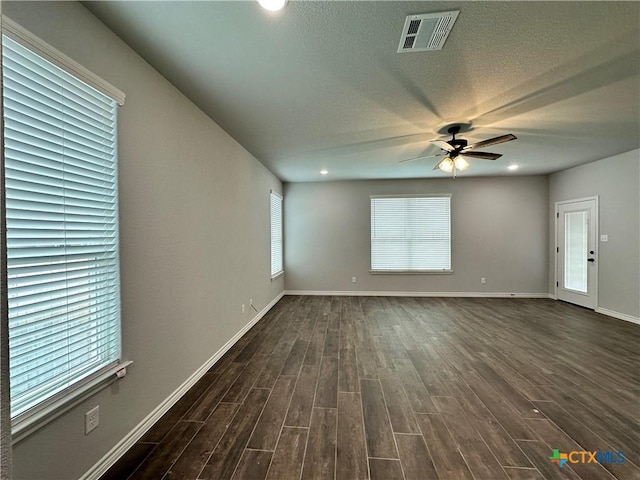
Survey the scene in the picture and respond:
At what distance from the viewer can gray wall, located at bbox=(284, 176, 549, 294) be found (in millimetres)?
6039

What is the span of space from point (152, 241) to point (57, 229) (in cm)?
66

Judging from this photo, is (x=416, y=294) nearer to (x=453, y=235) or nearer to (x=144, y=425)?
(x=453, y=235)

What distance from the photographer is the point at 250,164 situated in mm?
4191

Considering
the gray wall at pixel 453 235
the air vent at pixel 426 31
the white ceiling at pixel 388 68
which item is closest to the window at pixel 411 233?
the gray wall at pixel 453 235

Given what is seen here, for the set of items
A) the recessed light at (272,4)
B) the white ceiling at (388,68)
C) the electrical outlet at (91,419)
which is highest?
the white ceiling at (388,68)

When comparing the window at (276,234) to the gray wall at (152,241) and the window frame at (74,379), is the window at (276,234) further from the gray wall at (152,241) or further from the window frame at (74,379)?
the window frame at (74,379)

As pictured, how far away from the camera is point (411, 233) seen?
629 centimetres

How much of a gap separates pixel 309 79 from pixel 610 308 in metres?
6.02

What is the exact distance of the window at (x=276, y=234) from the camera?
5524mm

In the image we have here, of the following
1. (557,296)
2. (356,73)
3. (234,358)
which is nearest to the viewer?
(356,73)

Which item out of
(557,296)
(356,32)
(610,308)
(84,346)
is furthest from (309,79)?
(557,296)

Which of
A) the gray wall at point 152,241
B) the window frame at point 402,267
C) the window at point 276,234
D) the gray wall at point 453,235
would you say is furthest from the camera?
the window frame at point 402,267

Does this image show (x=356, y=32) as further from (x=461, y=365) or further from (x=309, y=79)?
(x=461, y=365)

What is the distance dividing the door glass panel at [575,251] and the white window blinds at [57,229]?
23.1ft
